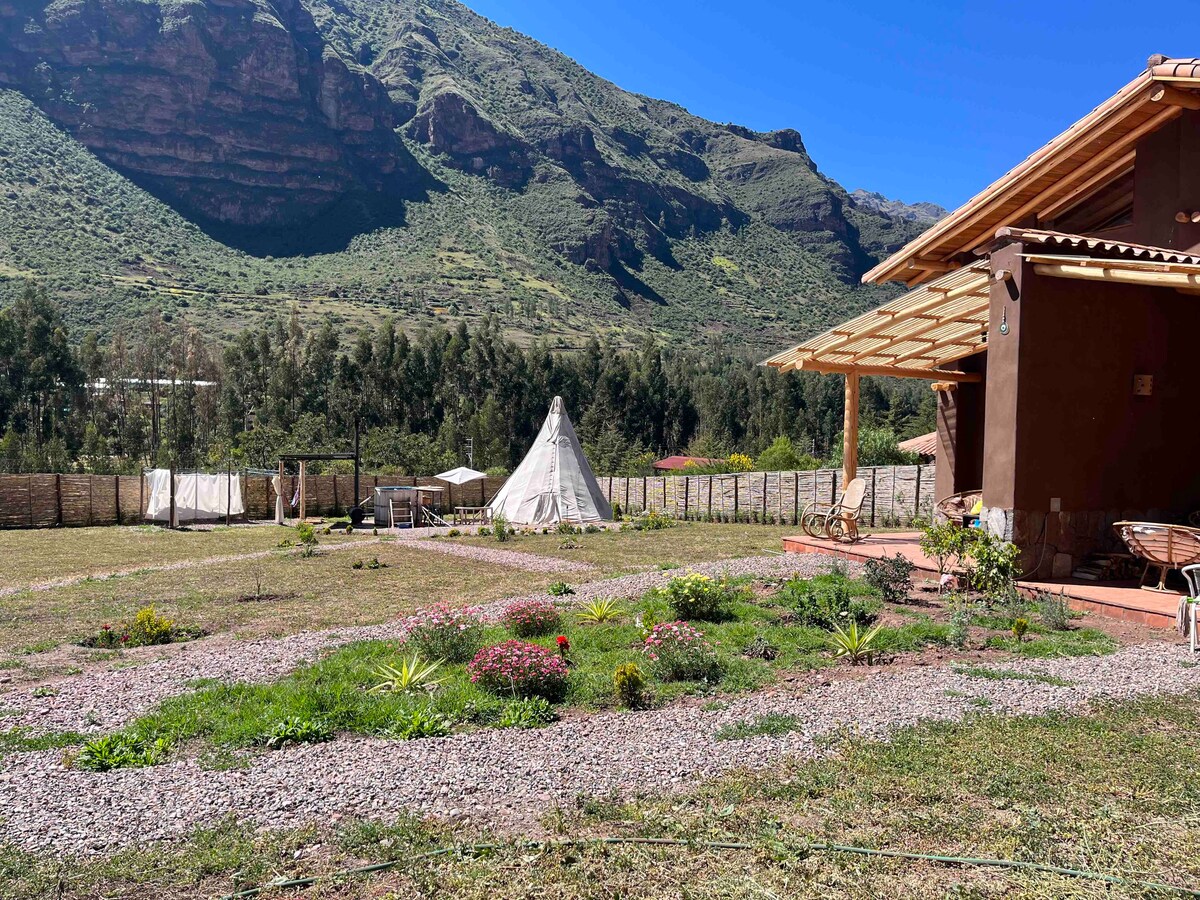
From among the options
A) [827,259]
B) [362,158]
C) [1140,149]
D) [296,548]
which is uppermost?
[362,158]

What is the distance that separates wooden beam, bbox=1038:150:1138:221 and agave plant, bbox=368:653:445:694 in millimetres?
9656

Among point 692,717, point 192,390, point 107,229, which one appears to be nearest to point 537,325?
point 192,390

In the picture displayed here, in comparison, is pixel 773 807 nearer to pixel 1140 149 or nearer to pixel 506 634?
pixel 506 634

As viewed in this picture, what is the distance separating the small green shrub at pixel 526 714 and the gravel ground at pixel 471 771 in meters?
0.15

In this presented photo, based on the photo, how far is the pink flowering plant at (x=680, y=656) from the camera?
538cm

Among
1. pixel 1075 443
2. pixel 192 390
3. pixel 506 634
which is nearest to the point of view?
pixel 506 634

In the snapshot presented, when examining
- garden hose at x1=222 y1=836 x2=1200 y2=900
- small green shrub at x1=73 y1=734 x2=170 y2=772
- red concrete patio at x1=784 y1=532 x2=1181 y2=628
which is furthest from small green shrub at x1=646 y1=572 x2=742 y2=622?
small green shrub at x1=73 y1=734 x2=170 y2=772

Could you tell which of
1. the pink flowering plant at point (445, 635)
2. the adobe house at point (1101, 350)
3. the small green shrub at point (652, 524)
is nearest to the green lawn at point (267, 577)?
the small green shrub at point (652, 524)

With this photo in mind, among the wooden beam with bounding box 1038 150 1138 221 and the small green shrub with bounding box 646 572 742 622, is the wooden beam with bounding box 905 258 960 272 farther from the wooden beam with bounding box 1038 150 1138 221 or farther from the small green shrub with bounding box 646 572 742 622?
the small green shrub with bounding box 646 572 742 622

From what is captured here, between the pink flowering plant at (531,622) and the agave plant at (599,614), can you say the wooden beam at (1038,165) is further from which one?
the pink flowering plant at (531,622)

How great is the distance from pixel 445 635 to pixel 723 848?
11.6ft

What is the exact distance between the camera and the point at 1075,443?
8.34m

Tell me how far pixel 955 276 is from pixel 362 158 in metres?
100

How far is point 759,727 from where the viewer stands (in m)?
4.29
